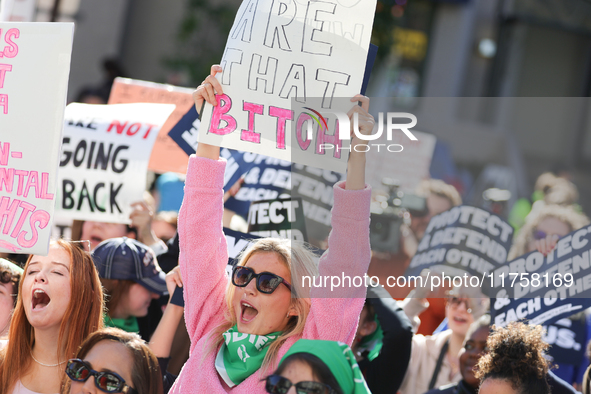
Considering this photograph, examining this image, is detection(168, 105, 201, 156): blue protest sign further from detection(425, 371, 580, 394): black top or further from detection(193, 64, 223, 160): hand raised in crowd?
detection(425, 371, 580, 394): black top

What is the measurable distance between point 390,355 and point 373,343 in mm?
157

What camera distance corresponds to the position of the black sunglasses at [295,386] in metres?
1.87

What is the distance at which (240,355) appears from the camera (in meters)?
2.36

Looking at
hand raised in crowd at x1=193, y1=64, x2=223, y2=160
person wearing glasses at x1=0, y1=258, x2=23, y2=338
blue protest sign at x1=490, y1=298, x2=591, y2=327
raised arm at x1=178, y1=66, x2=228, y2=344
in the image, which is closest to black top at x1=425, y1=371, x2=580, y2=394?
blue protest sign at x1=490, y1=298, x2=591, y2=327

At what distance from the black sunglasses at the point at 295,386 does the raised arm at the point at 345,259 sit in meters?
0.39

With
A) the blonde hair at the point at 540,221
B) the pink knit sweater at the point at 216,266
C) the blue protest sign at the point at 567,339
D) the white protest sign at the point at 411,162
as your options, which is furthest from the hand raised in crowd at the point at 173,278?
the white protest sign at the point at 411,162

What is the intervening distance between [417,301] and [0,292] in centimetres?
193

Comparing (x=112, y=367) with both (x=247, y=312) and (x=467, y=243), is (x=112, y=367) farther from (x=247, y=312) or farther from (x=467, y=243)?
(x=467, y=243)

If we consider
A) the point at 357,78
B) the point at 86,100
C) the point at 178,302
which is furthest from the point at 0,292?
the point at 86,100

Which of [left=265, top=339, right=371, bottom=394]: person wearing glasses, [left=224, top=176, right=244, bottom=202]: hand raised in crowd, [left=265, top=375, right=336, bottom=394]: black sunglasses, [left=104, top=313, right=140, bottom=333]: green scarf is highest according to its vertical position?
[left=224, top=176, right=244, bottom=202]: hand raised in crowd

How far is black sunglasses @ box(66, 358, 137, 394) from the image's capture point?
7.45ft

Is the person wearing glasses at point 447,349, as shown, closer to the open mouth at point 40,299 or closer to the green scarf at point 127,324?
the green scarf at point 127,324

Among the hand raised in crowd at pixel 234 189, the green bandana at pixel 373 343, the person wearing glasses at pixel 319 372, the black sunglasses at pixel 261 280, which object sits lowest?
the green bandana at pixel 373 343

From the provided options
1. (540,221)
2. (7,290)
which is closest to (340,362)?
(7,290)
